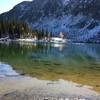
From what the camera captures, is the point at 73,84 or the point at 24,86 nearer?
the point at 24,86

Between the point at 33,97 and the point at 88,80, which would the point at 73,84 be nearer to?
the point at 88,80

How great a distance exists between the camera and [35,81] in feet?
112

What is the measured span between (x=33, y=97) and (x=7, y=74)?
13.6 m

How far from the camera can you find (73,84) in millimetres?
33219

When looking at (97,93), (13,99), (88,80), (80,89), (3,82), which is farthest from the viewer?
(88,80)

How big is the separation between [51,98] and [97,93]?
189 inches

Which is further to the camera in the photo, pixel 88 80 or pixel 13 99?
pixel 88 80

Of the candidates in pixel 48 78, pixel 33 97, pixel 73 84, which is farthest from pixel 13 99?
pixel 48 78

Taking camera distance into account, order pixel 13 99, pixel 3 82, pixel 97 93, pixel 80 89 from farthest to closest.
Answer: pixel 3 82, pixel 80 89, pixel 97 93, pixel 13 99

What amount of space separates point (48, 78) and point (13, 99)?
12388mm

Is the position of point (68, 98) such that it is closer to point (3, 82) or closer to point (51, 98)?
point (51, 98)

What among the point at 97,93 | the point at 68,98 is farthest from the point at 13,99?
the point at 97,93

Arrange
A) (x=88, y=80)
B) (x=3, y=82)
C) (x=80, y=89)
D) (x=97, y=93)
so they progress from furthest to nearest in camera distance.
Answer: (x=88, y=80)
(x=3, y=82)
(x=80, y=89)
(x=97, y=93)

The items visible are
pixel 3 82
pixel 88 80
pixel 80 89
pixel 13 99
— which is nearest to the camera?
pixel 13 99
